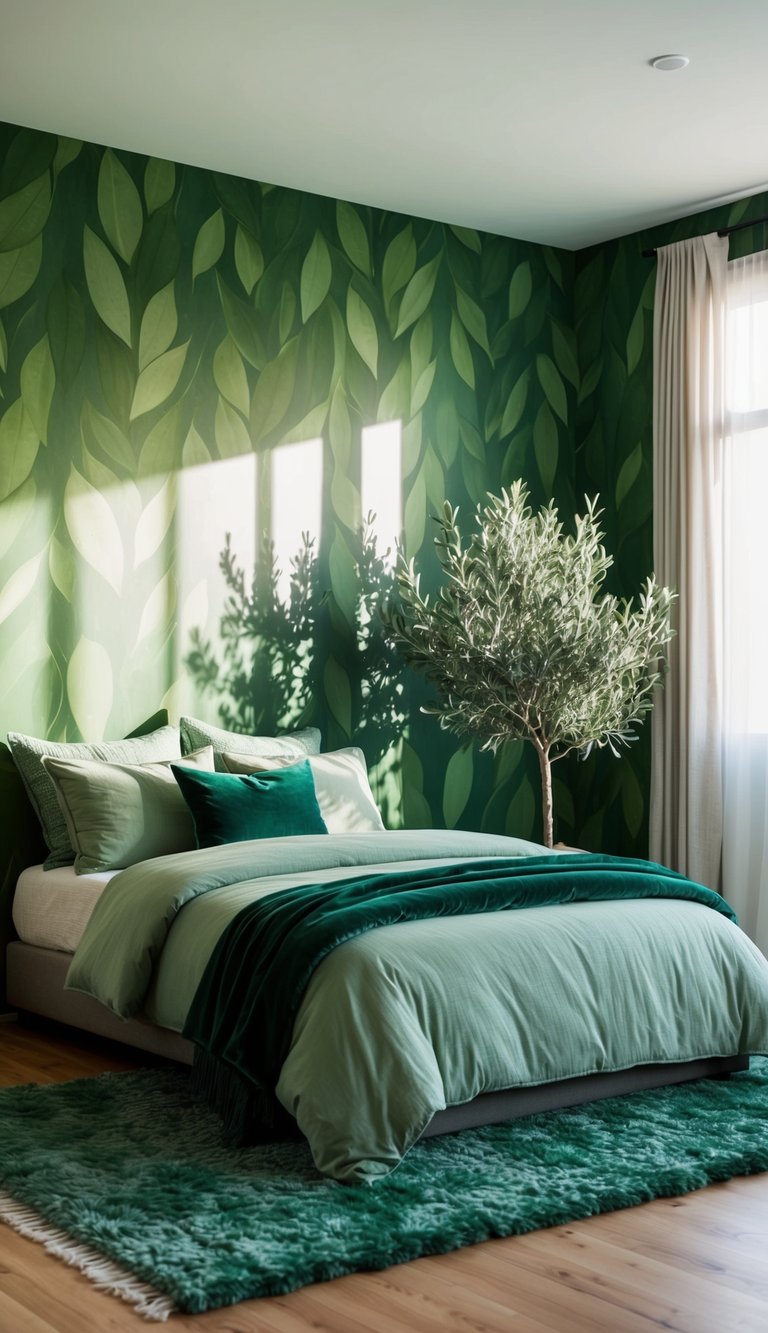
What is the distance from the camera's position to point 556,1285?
2699 millimetres

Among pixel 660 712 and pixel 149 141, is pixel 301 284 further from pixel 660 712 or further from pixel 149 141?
pixel 660 712

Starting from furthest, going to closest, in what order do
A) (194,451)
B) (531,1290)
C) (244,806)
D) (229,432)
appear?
1. (229,432)
2. (194,451)
3. (244,806)
4. (531,1290)

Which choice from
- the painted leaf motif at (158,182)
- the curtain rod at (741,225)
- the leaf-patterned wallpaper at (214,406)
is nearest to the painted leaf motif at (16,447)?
the leaf-patterned wallpaper at (214,406)

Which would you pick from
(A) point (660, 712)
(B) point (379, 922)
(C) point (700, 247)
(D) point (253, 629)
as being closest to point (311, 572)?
(D) point (253, 629)

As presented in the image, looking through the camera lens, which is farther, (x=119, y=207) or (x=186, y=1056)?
(x=119, y=207)

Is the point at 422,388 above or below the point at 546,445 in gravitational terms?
above

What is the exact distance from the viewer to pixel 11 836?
501cm

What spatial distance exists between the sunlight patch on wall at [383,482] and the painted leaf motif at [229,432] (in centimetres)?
58

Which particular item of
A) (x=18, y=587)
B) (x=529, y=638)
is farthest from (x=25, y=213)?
(x=529, y=638)

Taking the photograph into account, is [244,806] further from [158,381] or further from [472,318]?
[472,318]

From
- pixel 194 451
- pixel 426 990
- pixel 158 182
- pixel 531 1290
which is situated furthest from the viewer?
pixel 194 451

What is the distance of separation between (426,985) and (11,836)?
2.10m

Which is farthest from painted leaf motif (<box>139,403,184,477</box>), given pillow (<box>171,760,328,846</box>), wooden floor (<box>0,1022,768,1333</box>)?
wooden floor (<box>0,1022,768,1333</box>)

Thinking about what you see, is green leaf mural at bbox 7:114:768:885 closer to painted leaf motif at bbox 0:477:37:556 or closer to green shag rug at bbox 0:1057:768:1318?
painted leaf motif at bbox 0:477:37:556
